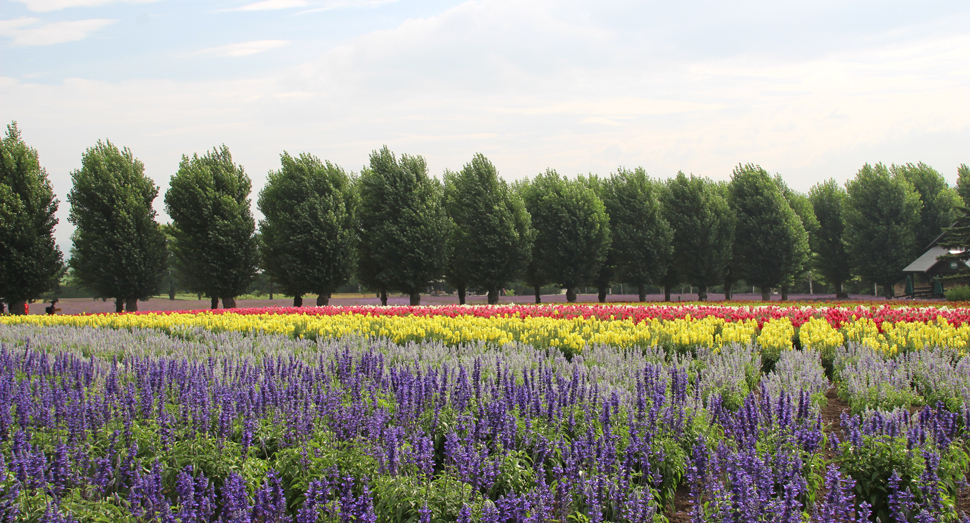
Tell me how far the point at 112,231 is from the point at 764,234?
41516 mm

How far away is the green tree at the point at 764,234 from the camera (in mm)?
42312

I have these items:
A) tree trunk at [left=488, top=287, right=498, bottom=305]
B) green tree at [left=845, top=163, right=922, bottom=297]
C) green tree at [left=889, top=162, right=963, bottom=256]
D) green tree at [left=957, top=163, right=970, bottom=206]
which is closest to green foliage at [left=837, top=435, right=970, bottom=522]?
tree trunk at [left=488, top=287, right=498, bottom=305]

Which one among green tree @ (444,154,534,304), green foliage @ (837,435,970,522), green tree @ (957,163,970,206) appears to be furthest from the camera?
green tree @ (957,163,970,206)

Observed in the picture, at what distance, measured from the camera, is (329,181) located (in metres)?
38.3

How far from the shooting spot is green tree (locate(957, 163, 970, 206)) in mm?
52062

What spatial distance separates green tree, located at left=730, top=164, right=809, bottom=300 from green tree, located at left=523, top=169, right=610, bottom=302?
11320 millimetres

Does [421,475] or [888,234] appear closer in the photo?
[421,475]

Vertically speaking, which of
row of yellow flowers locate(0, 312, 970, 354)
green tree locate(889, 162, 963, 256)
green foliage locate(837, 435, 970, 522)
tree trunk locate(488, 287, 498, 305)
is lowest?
green foliage locate(837, 435, 970, 522)

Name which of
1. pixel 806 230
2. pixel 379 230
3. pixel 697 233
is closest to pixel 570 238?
pixel 697 233

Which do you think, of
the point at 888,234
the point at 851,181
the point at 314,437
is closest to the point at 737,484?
the point at 314,437

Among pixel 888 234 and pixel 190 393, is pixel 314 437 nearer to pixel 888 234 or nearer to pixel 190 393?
pixel 190 393

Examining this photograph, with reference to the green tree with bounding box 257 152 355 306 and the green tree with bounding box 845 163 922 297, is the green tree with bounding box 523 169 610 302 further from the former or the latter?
the green tree with bounding box 845 163 922 297

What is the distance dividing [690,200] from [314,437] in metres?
40.8

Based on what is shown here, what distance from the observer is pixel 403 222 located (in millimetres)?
36156
